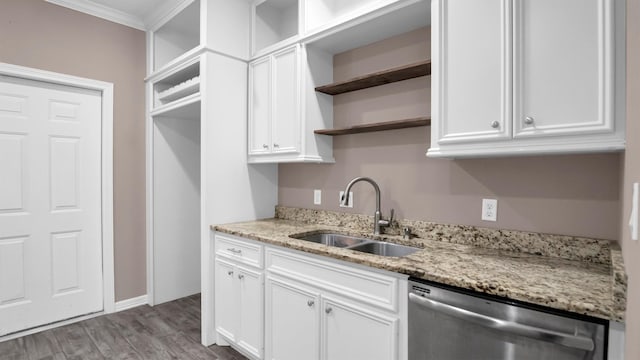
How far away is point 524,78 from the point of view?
4.54ft

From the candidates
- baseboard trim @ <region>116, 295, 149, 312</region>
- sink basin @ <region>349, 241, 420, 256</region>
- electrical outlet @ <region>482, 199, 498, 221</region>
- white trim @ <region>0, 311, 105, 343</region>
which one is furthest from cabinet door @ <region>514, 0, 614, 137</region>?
white trim @ <region>0, 311, 105, 343</region>

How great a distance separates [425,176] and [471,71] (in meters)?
0.71

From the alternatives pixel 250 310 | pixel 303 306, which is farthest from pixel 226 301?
pixel 303 306

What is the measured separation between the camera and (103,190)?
309cm

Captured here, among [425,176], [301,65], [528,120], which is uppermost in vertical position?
[301,65]

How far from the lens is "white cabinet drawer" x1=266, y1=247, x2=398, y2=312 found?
1.48m

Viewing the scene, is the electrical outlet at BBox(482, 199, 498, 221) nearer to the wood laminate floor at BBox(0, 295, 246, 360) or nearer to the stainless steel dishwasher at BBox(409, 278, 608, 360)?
the stainless steel dishwasher at BBox(409, 278, 608, 360)

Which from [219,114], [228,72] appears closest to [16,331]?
[219,114]

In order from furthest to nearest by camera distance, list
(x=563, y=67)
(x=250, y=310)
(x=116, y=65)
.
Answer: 1. (x=116, y=65)
2. (x=250, y=310)
3. (x=563, y=67)

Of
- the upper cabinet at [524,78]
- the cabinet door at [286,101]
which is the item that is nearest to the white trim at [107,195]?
the cabinet door at [286,101]

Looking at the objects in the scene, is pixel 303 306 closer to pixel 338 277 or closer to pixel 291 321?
pixel 291 321

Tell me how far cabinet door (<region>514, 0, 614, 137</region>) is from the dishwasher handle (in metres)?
0.73

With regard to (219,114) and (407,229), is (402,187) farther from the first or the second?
(219,114)

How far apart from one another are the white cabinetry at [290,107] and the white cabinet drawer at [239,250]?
66 cm
